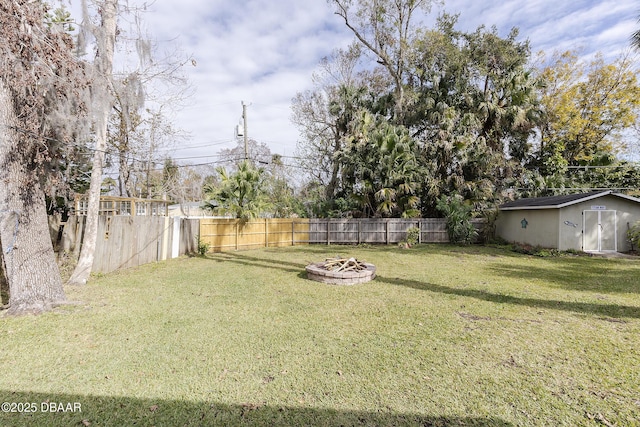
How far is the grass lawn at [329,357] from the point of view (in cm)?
246

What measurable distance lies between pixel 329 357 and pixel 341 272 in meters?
3.51

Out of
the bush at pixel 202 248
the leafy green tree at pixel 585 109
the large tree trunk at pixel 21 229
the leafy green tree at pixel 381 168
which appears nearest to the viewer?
the large tree trunk at pixel 21 229

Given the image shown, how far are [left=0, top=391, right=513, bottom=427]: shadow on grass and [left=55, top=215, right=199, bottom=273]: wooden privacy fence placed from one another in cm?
573

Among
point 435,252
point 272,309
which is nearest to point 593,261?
point 435,252

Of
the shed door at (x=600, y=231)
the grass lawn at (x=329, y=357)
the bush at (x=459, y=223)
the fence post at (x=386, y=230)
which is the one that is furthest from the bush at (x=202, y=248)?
the shed door at (x=600, y=231)

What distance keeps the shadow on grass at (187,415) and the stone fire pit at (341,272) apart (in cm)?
426

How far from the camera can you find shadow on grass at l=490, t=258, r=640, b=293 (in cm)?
657

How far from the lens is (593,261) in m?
9.93

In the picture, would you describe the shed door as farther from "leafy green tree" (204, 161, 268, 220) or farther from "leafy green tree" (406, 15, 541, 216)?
"leafy green tree" (204, 161, 268, 220)

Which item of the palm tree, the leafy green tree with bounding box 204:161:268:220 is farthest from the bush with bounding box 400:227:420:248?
the palm tree

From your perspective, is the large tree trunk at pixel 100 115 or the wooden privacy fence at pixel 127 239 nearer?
the large tree trunk at pixel 100 115

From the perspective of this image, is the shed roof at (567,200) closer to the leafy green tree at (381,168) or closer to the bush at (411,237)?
the bush at (411,237)

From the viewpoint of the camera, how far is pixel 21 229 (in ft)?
14.7

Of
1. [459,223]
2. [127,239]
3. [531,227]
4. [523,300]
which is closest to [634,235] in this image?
[531,227]
